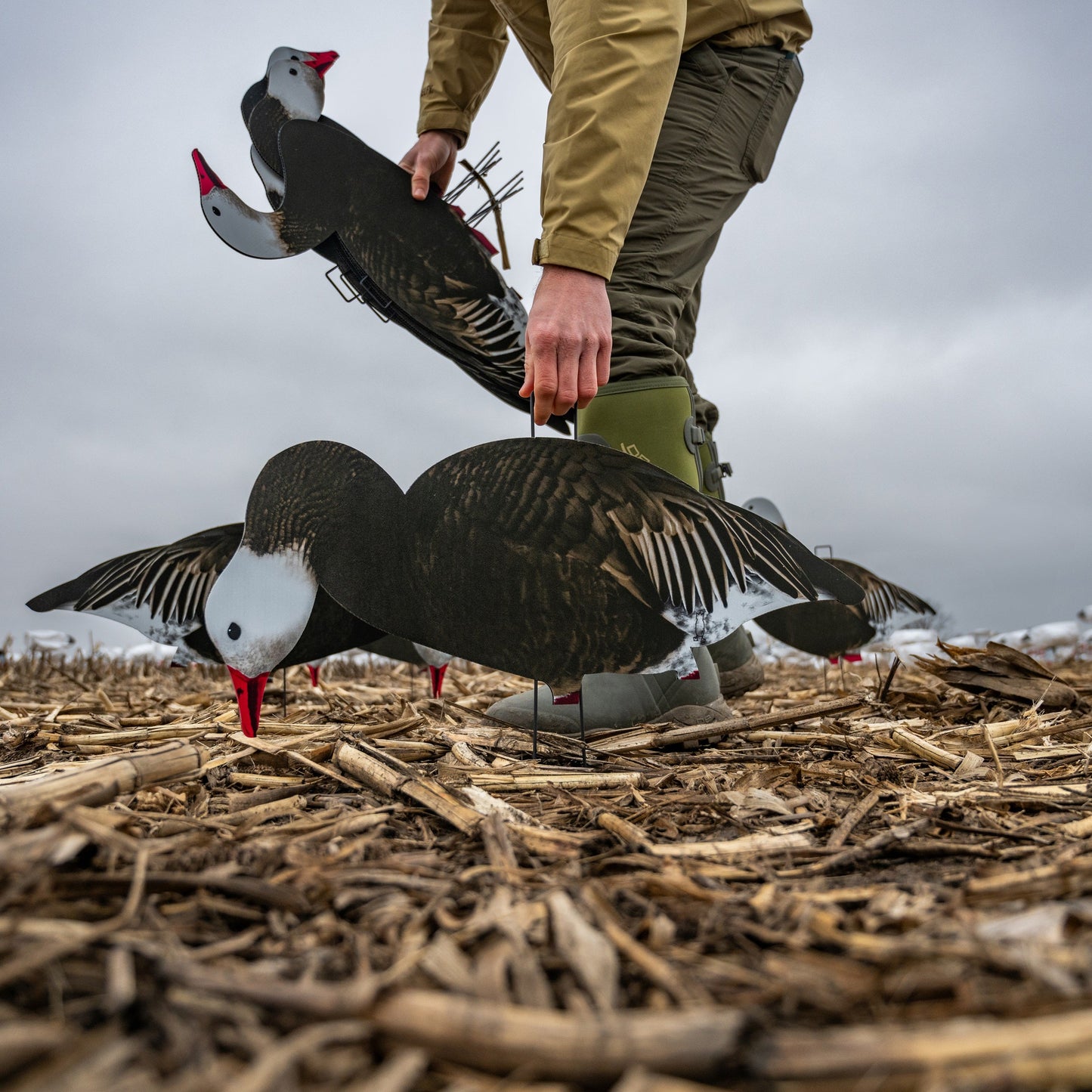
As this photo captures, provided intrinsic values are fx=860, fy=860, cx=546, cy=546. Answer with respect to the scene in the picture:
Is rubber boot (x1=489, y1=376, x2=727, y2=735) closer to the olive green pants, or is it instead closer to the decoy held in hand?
the olive green pants

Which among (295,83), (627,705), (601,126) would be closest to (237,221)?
(295,83)

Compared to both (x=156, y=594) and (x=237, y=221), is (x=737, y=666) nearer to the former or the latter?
(x=156, y=594)

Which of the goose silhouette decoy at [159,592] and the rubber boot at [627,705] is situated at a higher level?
the goose silhouette decoy at [159,592]

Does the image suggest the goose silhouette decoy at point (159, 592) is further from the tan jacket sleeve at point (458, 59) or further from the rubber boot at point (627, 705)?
the tan jacket sleeve at point (458, 59)

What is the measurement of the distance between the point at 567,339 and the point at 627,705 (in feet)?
3.31

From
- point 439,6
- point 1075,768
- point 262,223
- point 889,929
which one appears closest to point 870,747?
point 1075,768

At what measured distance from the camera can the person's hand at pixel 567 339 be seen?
5.41 ft

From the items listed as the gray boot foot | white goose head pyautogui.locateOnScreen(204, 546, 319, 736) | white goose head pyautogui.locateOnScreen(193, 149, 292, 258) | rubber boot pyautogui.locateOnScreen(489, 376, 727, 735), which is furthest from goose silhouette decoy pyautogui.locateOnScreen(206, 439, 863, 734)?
the gray boot foot

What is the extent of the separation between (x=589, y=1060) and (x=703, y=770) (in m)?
1.14

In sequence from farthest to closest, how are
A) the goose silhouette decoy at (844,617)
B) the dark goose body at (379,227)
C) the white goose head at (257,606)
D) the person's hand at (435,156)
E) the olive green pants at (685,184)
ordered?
the goose silhouette decoy at (844,617)
the person's hand at (435,156)
the dark goose body at (379,227)
the olive green pants at (685,184)
the white goose head at (257,606)

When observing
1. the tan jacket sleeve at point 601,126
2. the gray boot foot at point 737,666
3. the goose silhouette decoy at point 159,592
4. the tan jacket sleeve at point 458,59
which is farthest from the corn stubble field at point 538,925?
the tan jacket sleeve at point 458,59

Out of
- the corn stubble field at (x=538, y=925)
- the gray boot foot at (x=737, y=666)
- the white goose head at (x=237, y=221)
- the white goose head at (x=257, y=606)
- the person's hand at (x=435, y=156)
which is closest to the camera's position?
the corn stubble field at (x=538, y=925)

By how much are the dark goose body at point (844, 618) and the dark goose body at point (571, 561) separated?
1364mm

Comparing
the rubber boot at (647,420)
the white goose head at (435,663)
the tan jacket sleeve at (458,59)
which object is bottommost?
the white goose head at (435,663)
